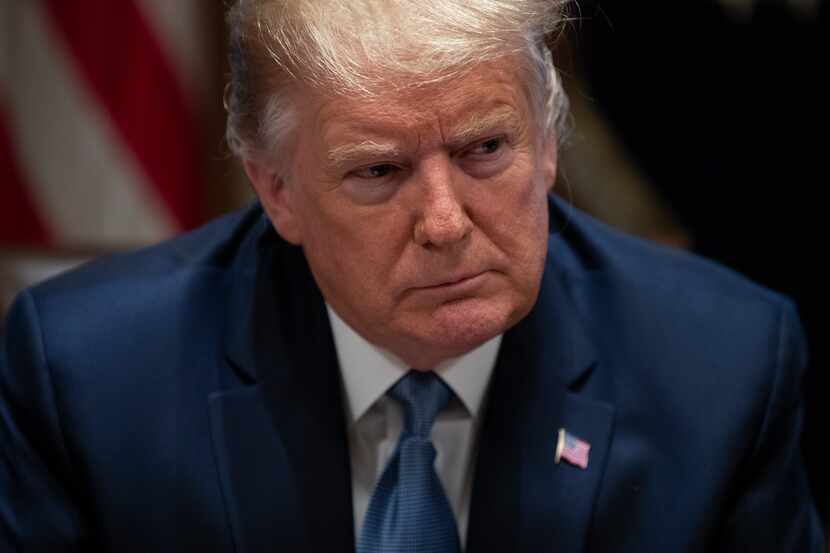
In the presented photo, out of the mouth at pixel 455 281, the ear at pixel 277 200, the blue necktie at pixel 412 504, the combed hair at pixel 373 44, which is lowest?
the blue necktie at pixel 412 504

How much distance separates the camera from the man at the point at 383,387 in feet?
6.17

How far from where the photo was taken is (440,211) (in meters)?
1.77

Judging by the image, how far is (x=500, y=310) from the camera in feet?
6.12

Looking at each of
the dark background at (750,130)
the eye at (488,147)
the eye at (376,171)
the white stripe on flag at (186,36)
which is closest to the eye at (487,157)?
the eye at (488,147)

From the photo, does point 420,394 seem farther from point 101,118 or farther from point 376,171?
point 101,118

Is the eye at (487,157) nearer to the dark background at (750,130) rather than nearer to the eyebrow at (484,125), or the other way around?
the eyebrow at (484,125)

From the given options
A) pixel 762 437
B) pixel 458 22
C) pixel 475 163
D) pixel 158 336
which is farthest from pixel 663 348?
pixel 158 336

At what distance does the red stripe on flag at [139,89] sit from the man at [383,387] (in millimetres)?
1535

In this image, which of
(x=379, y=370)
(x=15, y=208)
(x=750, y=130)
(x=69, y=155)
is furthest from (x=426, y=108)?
(x=15, y=208)

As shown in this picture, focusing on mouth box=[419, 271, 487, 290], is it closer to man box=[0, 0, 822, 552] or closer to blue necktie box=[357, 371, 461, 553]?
man box=[0, 0, 822, 552]

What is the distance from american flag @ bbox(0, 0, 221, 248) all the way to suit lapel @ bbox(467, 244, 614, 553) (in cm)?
189

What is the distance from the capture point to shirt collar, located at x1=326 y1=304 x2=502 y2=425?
2.08 m

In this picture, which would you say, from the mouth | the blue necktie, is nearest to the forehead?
the mouth

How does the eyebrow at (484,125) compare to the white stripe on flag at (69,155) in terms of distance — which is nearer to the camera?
the eyebrow at (484,125)
